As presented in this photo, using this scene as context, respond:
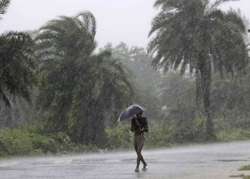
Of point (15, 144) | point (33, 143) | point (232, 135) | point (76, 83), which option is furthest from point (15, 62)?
point (232, 135)

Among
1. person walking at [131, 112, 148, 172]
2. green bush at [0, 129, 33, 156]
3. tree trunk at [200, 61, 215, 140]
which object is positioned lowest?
person walking at [131, 112, 148, 172]

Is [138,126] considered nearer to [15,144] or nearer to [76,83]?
[15,144]

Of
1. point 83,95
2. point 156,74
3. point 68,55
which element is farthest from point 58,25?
point 156,74

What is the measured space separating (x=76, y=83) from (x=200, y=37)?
791cm

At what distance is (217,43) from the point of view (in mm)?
42000

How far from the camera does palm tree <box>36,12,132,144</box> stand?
38438 millimetres

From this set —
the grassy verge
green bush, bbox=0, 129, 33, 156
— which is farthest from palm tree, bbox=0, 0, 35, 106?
the grassy verge

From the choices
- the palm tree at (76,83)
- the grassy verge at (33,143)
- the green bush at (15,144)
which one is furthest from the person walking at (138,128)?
the palm tree at (76,83)

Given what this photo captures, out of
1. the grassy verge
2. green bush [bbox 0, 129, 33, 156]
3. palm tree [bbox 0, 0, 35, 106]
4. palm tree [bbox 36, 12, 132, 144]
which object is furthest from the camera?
palm tree [bbox 36, 12, 132, 144]

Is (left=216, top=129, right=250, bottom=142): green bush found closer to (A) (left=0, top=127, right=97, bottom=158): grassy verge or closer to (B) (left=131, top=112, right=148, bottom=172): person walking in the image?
(A) (left=0, top=127, right=97, bottom=158): grassy verge

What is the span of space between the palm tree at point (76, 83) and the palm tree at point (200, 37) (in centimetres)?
472

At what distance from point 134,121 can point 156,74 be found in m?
101

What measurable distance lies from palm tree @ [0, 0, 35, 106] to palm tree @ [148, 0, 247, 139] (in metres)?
13.0

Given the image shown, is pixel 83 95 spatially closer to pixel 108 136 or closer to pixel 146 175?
pixel 108 136
